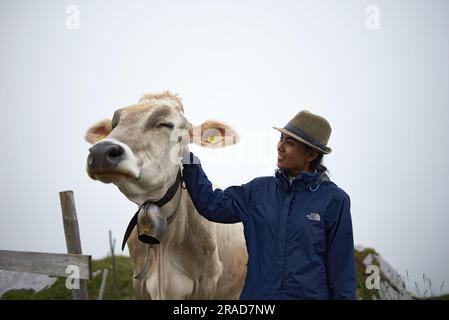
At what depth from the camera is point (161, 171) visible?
353 cm

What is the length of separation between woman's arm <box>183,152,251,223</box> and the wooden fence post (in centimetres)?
356

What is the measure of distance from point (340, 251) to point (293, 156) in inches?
32.8

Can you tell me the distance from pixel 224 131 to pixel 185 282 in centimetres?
161

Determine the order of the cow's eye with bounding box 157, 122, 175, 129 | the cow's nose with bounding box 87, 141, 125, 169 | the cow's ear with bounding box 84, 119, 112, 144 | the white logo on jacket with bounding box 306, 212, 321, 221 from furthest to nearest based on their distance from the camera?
the cow's ear with bounding box 84, 119, 112, 144 < the cow's eye with bounding box 157, 122, 175, 129 < the white logo on jacket with bounding box 306, 212, 321, 221 < the cow's nose with bounding box 87, 141, 125, 169

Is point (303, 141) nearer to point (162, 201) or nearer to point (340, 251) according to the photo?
point (340, 251)

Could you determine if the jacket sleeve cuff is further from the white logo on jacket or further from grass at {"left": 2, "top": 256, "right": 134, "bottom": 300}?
grass at {"left": 2, "top": 256, "right": 134, "bottom": 300}

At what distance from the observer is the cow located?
316 centimetres

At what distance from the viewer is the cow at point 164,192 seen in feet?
10.4

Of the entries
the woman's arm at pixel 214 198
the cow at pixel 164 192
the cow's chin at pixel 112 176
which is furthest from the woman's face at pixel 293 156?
the cow's chin at pixel 112 176

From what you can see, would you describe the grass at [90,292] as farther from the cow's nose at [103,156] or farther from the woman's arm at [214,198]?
the cow's nose at [103,156]

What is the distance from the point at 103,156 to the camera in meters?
2.89

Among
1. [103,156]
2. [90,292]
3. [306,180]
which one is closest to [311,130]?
[306,180]

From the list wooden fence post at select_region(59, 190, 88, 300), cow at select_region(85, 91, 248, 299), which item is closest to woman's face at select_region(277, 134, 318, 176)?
cow at select_region(85, 91, 248, 299)
